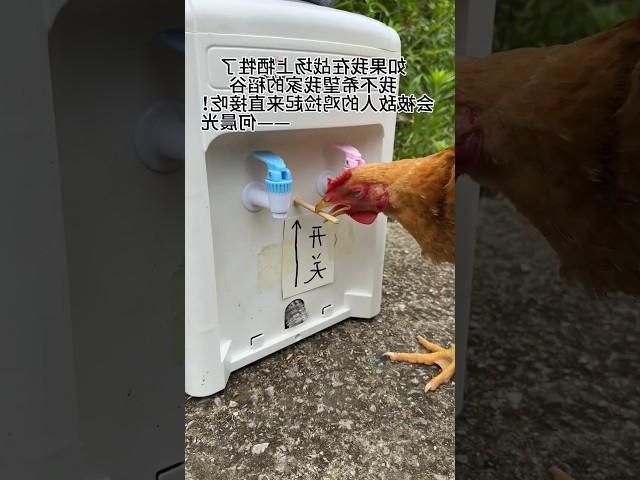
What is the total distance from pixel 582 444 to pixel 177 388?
0.87 feet

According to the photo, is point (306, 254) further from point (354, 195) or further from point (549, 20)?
point (549, 20)

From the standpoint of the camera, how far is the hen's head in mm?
820

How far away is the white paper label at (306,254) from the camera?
2.84 feet

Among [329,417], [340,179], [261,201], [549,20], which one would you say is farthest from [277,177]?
[549,20]

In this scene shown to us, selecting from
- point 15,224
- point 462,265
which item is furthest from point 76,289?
point 462,265

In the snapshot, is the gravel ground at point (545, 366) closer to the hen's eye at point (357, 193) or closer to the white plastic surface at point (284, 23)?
the white plastic surface at point (284, 23)

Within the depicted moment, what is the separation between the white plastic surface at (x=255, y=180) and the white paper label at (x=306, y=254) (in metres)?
0.02

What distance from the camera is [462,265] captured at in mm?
209

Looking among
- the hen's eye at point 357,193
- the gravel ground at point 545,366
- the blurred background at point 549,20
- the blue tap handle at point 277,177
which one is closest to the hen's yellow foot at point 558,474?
the gravel ground at point 545,366

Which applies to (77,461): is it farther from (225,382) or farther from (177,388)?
(225,382)

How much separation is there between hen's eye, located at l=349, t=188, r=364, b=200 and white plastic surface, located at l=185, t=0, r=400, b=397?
80 mm

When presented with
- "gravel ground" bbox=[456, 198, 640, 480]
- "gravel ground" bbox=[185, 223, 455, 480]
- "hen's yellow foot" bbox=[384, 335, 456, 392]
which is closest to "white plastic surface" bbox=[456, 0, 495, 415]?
"gravel ground" bbox=[456, 198, 640, 480]

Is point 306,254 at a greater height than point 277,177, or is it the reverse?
point 277,177

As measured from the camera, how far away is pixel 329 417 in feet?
2.61
